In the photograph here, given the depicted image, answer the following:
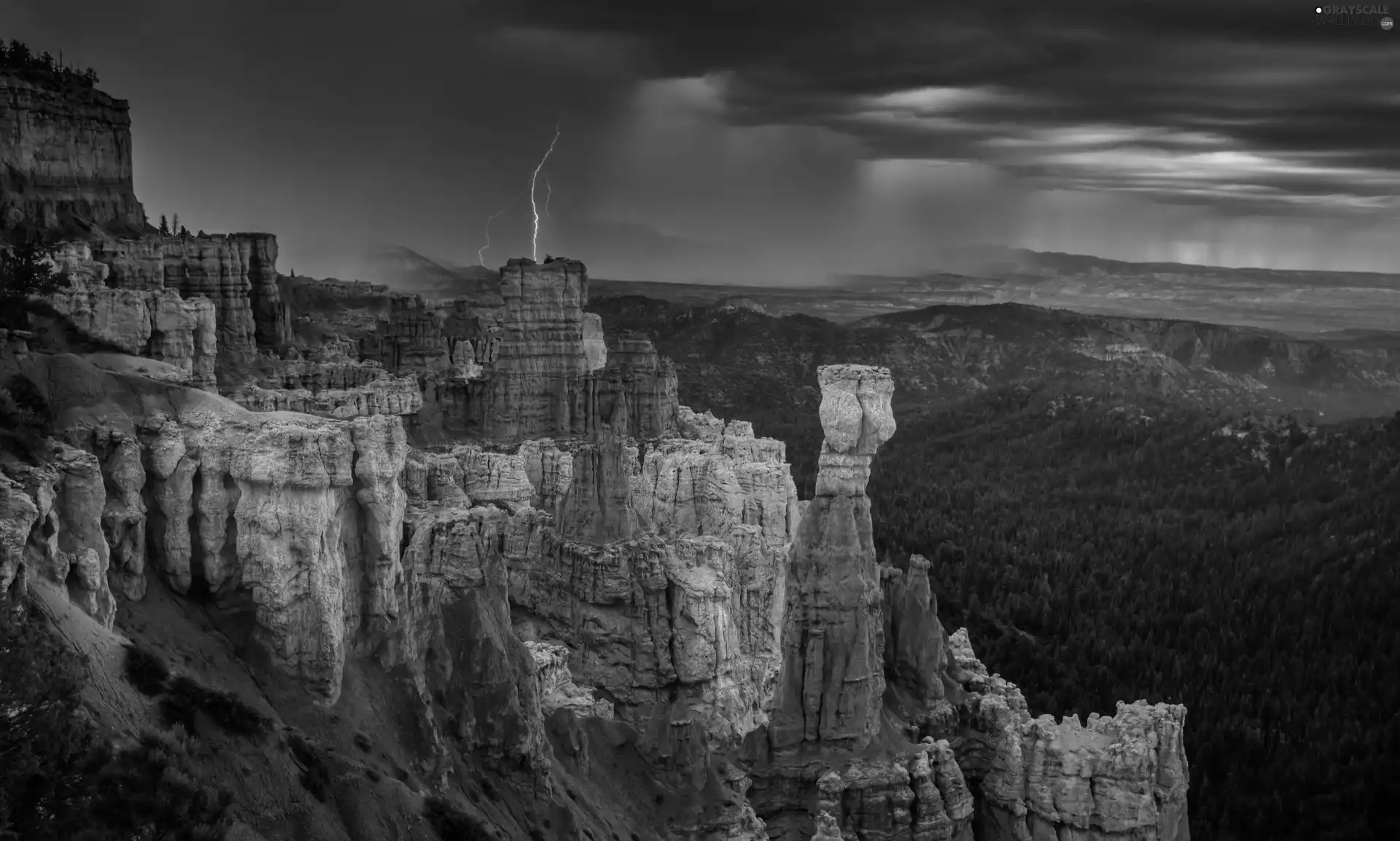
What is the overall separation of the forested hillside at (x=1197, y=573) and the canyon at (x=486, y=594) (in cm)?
2920

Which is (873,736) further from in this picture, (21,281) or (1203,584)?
(1203,584)

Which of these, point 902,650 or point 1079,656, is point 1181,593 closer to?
point 1079,656

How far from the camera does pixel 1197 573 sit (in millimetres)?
125250

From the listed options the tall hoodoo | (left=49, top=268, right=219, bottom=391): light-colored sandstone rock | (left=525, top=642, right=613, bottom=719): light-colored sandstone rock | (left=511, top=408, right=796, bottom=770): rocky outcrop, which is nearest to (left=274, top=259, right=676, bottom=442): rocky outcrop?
(left=511, top=408, right=796, bottom=770): rocky outcrop

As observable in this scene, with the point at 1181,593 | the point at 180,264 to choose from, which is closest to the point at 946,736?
the point at 180,264

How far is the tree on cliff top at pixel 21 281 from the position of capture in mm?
46406

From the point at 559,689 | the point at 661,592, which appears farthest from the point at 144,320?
the point at 661,592

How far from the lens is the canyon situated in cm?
3616

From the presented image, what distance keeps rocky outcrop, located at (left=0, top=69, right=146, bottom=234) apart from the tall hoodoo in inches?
1719

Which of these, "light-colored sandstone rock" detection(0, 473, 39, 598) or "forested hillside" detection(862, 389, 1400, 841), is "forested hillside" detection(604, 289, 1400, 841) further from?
"light-colored sandstone rock" detection(0, 473, 39, 598)

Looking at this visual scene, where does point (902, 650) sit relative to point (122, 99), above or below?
below

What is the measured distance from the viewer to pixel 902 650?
5472 cm

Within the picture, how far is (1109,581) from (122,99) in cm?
8368

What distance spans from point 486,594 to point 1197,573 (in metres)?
94.4
